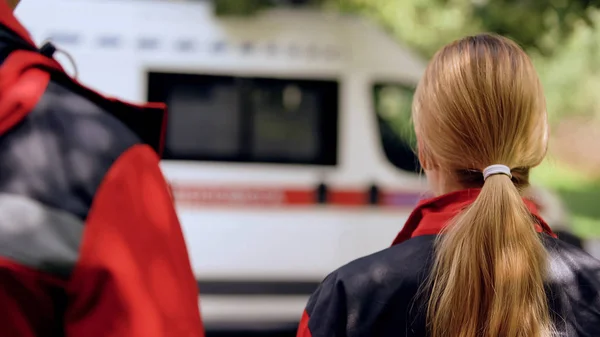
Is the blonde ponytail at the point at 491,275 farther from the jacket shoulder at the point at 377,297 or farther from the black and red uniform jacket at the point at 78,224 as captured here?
the black and red uniform jacket at the point at 78,224

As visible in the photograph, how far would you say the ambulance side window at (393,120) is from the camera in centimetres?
526

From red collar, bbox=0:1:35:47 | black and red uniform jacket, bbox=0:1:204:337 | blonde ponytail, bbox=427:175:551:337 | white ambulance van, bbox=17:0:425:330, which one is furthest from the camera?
white ambulance van, bbox=17:0:425:330

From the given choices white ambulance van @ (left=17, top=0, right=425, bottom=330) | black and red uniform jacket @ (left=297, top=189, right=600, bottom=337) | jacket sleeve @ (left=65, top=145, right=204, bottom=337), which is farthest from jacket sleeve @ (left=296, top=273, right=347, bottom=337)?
white ambulance van @ (left=17, top=0, right=425, bottom=330)

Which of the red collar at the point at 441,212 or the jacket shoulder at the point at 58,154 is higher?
the jacket shoulder at the point at 58,154

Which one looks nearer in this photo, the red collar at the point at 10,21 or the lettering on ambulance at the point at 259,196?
the red collar at the point at 10,21

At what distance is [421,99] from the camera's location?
151 centimetres

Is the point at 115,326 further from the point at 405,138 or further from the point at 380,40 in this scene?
the point at 380,40

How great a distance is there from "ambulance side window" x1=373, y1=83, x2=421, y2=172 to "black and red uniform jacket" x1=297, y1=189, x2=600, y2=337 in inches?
150

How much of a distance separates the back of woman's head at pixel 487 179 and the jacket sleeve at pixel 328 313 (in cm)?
17

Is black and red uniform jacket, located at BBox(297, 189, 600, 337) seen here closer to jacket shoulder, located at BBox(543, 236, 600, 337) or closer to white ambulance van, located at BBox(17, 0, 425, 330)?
jacket shoulder, located at BBox(543, 236, 600, 337)

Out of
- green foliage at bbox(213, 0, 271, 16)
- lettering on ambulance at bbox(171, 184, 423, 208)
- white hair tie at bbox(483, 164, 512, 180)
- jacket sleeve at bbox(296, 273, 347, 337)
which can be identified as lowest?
lettering on ambulance at bbox(171, 184, 423, 208)

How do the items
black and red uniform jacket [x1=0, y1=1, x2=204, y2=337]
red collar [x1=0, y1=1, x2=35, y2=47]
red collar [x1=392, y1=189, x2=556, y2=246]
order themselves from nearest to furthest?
black and red uniform jacket [x1=0, y1=1, x2=204, y2=337] < red collar [x1=0, y1=1, x2=35, y2=47] < red collar [x1=392, y1=189, x2=556, y2=246]

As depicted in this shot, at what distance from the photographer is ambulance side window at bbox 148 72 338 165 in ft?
16.6

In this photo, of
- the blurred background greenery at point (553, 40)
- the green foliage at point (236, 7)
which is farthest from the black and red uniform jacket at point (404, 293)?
the green foliage at point (236, 7)
